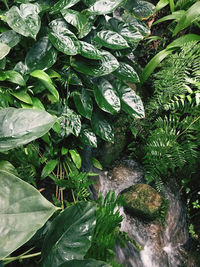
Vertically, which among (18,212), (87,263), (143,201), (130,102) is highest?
(18,212)

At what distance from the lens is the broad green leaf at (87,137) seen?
1601 mm

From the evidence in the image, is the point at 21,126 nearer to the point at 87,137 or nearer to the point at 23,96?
the point at 23,96

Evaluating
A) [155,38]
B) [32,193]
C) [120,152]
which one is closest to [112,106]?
[120,152]

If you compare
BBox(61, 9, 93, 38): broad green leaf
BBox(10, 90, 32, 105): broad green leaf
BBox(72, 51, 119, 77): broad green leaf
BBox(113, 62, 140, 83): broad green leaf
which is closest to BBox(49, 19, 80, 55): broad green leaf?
BBox(61, 9, 93, 38): broad green leaf

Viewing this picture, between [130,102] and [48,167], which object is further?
[130,102]

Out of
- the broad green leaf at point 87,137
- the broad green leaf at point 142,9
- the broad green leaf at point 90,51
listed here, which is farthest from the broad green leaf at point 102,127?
the broad green leaf at point 142,9

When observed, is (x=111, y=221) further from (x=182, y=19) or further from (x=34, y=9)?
(x=182, y=19)

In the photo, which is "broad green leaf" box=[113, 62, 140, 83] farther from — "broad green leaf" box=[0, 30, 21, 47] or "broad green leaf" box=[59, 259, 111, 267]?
"broad green leaf" box=[59, 259, 111, 267]

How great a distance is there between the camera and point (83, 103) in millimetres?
1626

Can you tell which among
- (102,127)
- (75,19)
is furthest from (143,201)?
(75,19)

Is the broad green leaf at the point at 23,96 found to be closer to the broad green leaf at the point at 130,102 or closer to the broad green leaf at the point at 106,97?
the broad green leaf at the point at 106,97

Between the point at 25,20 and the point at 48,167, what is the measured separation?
899 mm

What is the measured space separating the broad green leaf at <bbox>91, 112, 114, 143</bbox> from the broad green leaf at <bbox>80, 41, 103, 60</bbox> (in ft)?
1.51

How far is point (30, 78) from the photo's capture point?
4.80 feet
